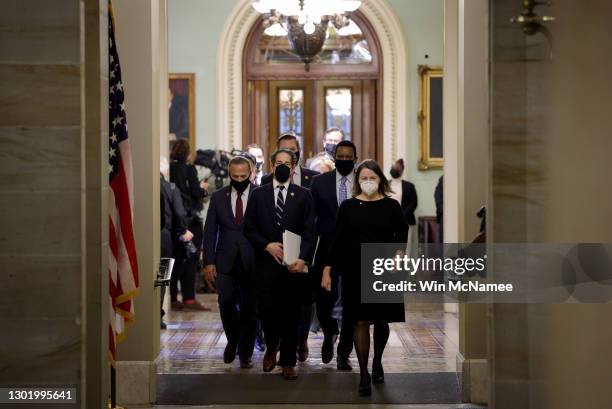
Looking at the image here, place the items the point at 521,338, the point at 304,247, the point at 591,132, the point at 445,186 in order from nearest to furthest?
the point at 591,132 → the point at 521,338 → the point at 304,247 → the point at 445,186

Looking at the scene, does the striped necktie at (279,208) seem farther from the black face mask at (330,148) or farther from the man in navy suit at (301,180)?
the black face mask at (330,148)

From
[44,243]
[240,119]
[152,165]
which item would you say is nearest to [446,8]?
[152,165]

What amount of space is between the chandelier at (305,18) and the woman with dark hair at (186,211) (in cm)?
207

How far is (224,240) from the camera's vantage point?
9.03 m

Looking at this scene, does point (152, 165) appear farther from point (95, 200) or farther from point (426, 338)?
point (426, 338)

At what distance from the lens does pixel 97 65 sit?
5371 millimetres

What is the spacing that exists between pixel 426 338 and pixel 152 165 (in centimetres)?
413

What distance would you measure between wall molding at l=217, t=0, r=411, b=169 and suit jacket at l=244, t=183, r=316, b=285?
299 inches

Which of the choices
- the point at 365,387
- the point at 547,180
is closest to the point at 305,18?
the point at 365,387

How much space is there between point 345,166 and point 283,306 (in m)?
1.29

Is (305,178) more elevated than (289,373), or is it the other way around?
(305,178)

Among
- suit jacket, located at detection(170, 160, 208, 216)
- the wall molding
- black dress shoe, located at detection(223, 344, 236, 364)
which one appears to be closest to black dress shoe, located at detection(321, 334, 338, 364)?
black dress shoe, located at detection(223, 344, 236, 364)

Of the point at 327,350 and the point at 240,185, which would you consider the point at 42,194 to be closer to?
the point at 240,185

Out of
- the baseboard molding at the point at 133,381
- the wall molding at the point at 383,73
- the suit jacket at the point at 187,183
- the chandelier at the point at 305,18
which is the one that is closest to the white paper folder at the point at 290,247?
the baseboard molding at the point at 133,381
